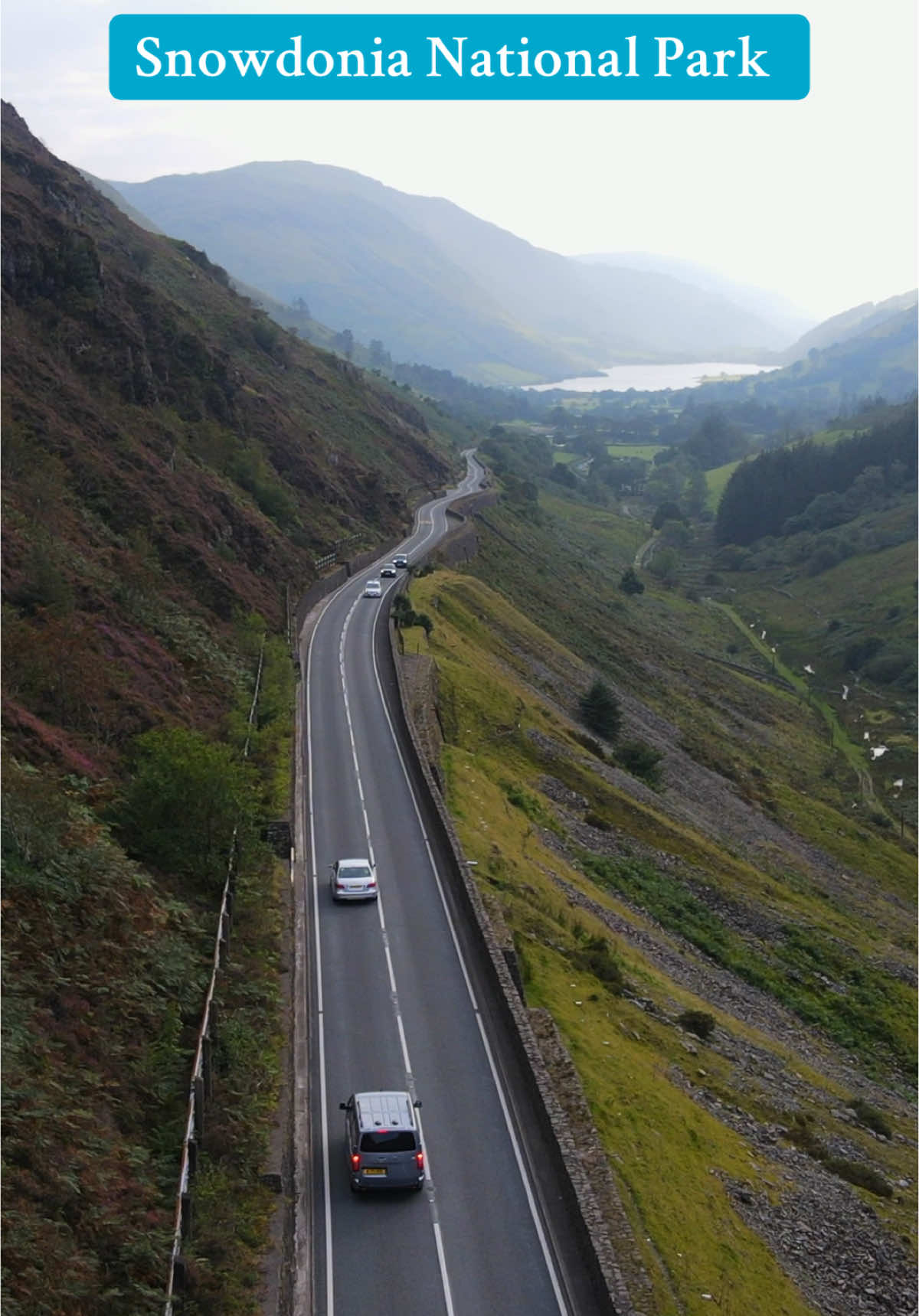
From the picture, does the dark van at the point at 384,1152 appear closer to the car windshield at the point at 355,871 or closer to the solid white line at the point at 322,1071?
the solid white line at the point at 322,1071

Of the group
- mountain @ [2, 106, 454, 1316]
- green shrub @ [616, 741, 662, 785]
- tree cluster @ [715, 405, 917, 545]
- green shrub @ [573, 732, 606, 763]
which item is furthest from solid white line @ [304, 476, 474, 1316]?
tree cluster @ [715, 405, 917, 545]

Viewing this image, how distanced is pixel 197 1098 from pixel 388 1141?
3.55 meters

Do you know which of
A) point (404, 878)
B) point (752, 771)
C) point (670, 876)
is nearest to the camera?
point (404, 878)

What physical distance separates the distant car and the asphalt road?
1.04 feet

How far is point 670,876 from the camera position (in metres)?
→ 44.2

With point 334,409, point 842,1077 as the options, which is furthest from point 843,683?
point 842,1077

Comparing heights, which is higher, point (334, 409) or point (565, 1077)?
point (334, 409)

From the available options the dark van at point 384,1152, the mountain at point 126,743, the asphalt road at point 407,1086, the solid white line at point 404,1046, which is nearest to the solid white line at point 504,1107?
the asphalt road at point 407,1086

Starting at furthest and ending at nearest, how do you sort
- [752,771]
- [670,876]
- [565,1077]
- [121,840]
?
[752,771], [670,876], [121,840], [565,1077]

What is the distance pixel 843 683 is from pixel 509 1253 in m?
102

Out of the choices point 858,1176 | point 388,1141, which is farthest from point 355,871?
point 858,1176

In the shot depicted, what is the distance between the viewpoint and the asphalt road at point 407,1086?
59.0 feet

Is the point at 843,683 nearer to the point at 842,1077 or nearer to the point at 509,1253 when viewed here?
the point at 842,1077

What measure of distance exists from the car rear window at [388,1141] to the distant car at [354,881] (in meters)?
12.2
